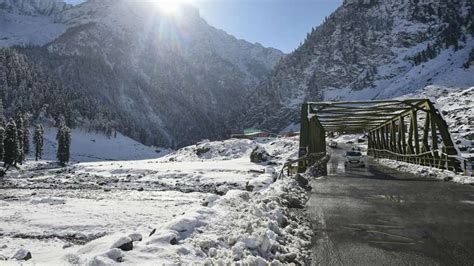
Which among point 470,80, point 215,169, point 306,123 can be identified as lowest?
point 215,169

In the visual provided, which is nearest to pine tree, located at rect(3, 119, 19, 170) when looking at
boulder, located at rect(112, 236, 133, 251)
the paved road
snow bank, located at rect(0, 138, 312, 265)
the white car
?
snow bank, located at rect(0, 138, 312, 265)

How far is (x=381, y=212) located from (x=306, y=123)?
15207 millimetres

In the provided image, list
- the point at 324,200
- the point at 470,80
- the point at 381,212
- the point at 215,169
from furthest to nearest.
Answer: the point at 470,80
the point at 215,169
the point at 324,200
the point at 381,212

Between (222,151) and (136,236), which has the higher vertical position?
(222,151)

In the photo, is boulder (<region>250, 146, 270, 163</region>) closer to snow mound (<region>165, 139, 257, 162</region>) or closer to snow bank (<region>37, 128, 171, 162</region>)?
snow mound (<region>165, 139, 257, 162</region>)

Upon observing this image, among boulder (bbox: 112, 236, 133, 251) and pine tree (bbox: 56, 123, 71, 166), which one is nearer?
boulder (bbox: 112, 236, 133, 251)

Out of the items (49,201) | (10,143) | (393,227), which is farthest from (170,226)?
(10,143)

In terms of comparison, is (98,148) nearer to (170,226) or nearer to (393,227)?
(393,227)

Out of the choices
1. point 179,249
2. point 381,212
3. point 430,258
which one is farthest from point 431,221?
point 179,249

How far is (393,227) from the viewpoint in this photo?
33.3 ft

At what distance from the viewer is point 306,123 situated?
27094 millimetres

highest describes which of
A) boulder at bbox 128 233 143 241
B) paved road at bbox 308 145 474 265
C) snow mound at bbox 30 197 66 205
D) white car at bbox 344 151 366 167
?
white car at bbox 344 151 366 167

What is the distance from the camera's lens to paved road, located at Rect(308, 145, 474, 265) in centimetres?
770

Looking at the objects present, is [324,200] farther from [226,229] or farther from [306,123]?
[306,123]
